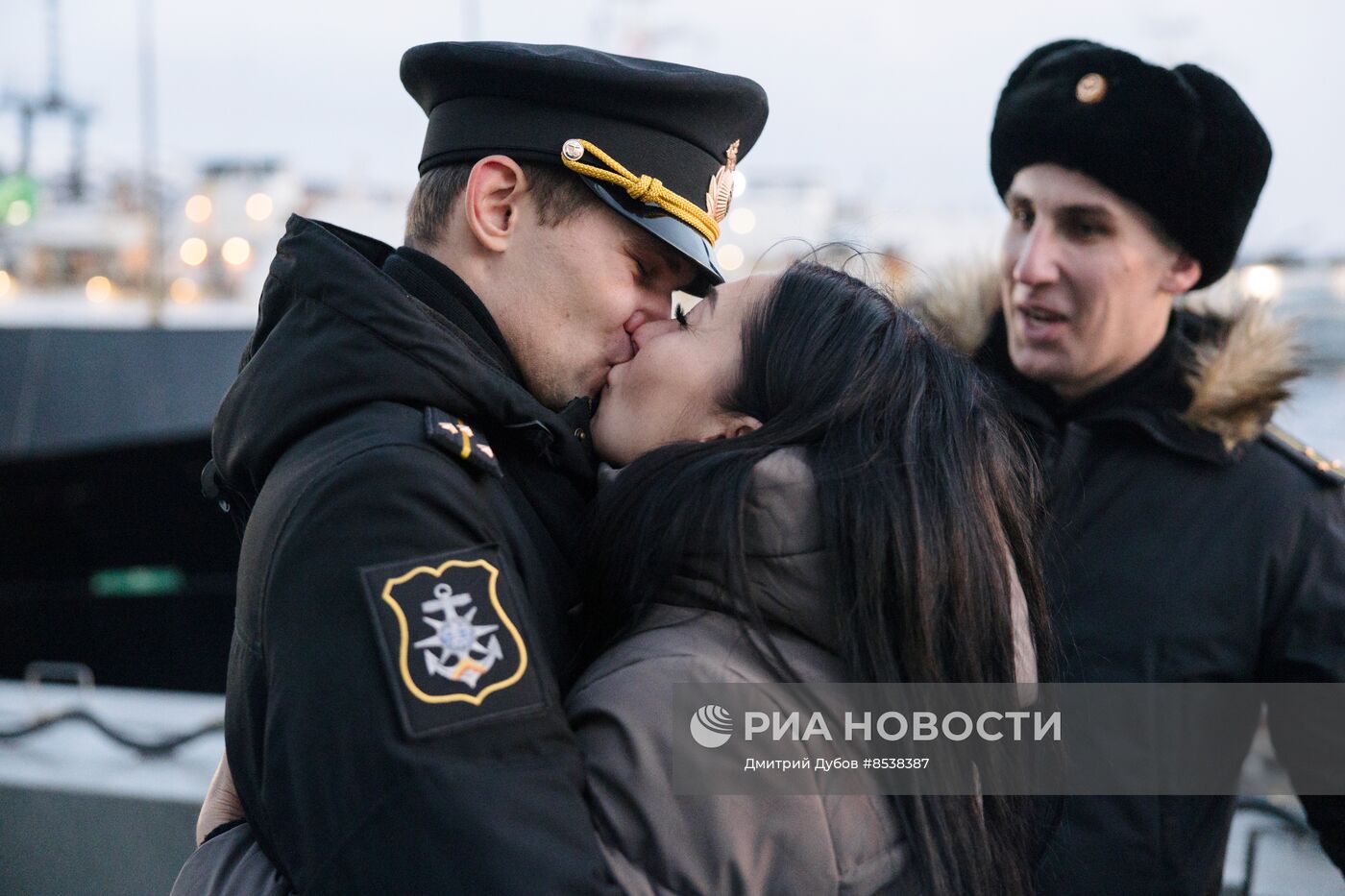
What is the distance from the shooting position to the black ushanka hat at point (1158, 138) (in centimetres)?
245

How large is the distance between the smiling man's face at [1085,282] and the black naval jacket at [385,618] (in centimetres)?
150

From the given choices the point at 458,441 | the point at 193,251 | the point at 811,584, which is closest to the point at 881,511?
the point at 811,584

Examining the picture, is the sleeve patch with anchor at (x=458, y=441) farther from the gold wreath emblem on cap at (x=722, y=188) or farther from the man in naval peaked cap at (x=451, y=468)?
the gold wreath emblem on cap at (x=722, y=188)

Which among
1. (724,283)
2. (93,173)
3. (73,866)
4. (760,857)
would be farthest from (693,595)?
(93,173)

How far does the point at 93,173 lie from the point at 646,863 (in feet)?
38.3

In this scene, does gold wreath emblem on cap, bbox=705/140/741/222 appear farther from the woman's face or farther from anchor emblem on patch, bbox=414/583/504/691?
anchor emblem on patch, bbox=414/583/504/691

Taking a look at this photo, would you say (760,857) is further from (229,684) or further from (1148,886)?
(1148,886)

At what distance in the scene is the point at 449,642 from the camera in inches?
47.8

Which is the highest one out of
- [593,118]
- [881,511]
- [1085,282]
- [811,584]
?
[593,118]

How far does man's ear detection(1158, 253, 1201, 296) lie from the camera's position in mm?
2602

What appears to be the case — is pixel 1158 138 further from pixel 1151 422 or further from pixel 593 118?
pixel 593 118

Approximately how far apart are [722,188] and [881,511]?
773 mm

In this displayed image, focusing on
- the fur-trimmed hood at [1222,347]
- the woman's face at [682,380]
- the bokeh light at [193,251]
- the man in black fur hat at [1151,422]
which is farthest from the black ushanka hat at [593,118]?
the bokeh light at [193,251]

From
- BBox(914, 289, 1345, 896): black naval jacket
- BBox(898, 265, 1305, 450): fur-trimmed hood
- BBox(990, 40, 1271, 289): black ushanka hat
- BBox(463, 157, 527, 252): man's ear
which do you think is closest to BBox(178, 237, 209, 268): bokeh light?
BBox(898, 265, 1305, 450): fur-trimmed hood
